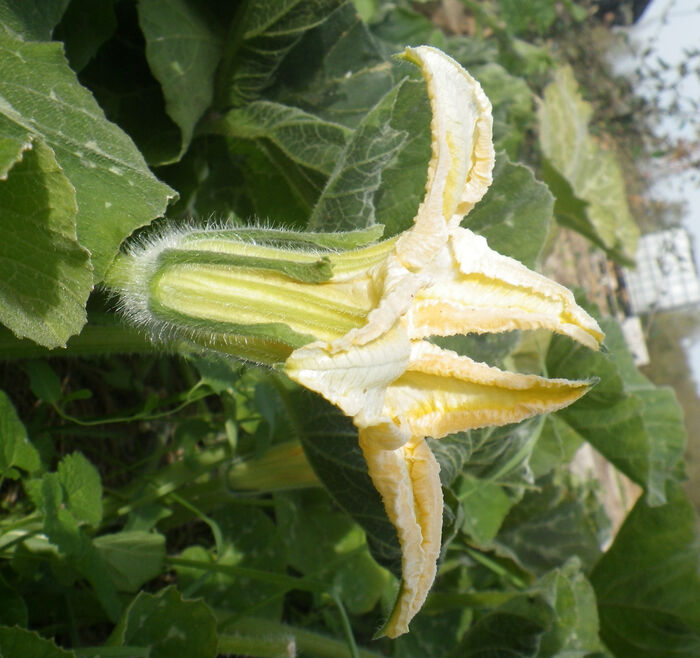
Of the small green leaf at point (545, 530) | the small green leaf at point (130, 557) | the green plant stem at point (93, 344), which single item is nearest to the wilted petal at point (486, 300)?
the green plant stem at point (93, 344)

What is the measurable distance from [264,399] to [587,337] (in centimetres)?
67

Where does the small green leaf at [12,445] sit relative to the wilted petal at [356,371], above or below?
below

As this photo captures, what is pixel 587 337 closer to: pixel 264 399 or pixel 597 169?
pixel 264 399

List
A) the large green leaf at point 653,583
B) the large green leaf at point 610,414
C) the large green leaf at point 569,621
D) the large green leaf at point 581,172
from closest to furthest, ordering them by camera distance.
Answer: the large green leaf at point 569,621 < the large green leaf at point 610,414 < the large green leaf at point 653,583 < the large green leaf at point 581,172

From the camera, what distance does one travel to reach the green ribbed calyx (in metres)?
0.76

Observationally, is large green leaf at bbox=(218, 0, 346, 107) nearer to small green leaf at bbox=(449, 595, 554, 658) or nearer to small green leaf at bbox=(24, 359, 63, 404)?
small green leaf at bbox=(24, 359, 63, 404)

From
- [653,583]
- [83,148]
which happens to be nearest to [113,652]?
[83,148]

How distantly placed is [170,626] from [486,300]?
2.26ft

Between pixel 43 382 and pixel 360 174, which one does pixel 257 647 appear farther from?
pixel 360 174

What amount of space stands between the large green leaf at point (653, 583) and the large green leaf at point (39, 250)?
1.77 metres

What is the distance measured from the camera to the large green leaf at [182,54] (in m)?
1.20

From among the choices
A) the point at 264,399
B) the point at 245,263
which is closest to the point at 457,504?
the point at 264,399

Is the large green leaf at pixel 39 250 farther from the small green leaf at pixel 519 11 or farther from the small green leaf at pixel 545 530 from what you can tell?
the small green leaf at pixel 519 11

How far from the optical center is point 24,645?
2.92 ft
